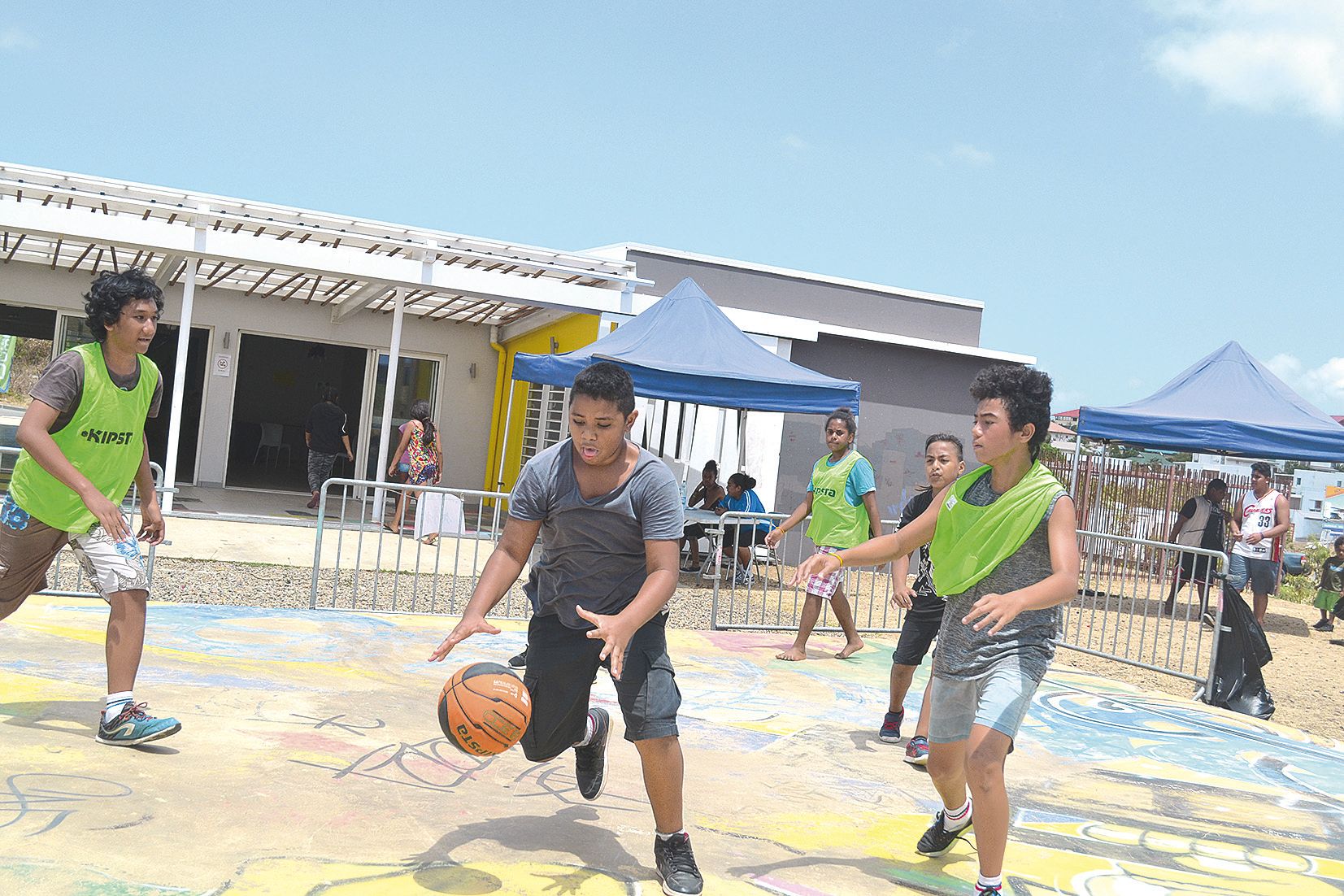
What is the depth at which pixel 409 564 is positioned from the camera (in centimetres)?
1131

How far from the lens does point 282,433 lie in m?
25.3

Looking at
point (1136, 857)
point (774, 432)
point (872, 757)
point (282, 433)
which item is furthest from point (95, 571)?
point (282, 433)

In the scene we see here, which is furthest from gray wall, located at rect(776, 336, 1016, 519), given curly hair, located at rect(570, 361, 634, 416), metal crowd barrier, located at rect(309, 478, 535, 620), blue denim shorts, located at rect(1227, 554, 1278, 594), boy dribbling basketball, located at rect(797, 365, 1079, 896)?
curly hair, located at rect(570, 361, 634, 416)

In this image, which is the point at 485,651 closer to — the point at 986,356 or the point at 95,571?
the point at 95,571

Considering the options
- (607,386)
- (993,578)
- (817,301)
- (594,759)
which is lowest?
(594,759)

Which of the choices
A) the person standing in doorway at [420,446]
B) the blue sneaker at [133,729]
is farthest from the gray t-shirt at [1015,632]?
the person standing in doorway at [420,446]

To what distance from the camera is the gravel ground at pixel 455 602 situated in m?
8.89

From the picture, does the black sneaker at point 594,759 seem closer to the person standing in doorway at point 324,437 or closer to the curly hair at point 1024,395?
the curly hair at point 1024,395

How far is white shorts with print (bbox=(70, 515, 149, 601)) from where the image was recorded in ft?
14.8

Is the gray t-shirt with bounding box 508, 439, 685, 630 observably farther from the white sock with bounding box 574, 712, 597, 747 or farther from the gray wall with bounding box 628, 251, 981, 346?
the gray wall with bounding box 628, 251, 981, 346

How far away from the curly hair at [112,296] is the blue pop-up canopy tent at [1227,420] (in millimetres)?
11265

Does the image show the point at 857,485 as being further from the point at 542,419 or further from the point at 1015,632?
the point at 542,419

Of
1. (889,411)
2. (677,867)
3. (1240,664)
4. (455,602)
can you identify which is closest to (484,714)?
(677,867)

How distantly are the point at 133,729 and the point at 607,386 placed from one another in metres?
2.53
